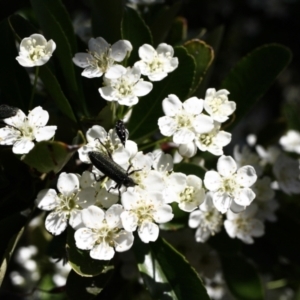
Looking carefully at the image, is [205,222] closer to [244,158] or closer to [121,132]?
[244,158]

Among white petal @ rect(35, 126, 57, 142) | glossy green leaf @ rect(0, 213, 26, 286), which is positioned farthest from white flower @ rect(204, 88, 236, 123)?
glossy green leaf @ rect(0, 213, 26, 286)

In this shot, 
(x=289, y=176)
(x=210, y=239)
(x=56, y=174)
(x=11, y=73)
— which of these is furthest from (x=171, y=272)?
(x=11, y=73)

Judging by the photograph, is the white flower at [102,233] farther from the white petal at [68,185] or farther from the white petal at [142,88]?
the white petal at [142,88]

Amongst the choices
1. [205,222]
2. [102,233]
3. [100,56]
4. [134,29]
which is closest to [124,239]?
[102,233]

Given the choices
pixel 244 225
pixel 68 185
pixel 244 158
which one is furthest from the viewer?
pixel 244 158

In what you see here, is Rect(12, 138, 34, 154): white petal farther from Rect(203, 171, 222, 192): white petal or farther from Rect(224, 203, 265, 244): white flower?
Rect(224, 203, 265, 244): white flower

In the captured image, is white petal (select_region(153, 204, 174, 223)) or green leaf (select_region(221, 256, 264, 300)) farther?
green leaf (select_region(221, 256, 264, 300))

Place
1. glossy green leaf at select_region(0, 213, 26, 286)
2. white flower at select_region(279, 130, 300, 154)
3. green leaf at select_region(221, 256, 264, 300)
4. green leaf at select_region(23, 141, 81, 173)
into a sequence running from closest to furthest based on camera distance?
green leaf at select_region(23, 141, 81, 173) < glossy green leaf at select_region(0, 213, 26, 286) < green leaf at select_region(221, 256, 264, 300) < white flower at select_region(279, 130, 300, 154)
